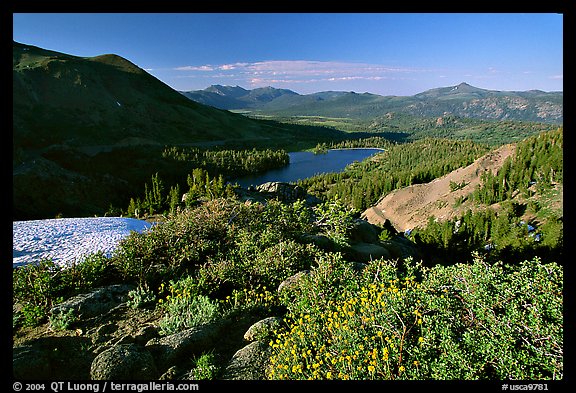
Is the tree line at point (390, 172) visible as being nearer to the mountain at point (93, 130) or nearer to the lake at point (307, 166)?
the lake at point (307, 166)

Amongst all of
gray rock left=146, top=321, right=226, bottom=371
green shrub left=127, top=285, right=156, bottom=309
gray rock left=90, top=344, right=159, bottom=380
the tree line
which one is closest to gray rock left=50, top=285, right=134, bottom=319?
green shrub left=127, top=285, right=156, bottom=309

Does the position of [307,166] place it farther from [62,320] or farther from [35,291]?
[62,320]

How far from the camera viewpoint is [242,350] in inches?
146

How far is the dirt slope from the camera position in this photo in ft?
173

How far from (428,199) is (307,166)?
7297 centimetres

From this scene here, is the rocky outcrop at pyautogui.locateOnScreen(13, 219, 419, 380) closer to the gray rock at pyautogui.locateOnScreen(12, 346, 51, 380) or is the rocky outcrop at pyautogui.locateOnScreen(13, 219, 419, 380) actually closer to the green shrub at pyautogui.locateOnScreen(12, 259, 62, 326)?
the gray rock at pyautogui.locateOnScreen(12, 346, 51, 380)

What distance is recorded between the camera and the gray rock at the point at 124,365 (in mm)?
3193

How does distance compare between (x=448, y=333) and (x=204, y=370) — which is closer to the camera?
(x=448, y=333)

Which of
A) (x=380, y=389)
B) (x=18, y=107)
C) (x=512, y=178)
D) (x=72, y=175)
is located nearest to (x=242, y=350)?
(x=380, y=389)

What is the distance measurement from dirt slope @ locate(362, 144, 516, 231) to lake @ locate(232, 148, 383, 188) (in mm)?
40729

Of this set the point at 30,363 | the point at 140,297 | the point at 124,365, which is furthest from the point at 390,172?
the point at 30,363

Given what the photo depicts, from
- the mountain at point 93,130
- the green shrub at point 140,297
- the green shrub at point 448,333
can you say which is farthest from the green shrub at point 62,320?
the mountain at point 93,130

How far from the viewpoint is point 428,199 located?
197 feet

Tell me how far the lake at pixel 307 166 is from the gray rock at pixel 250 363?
81237 mm
